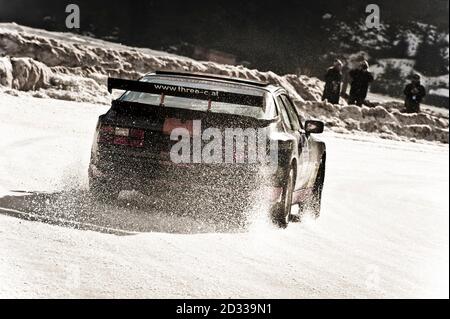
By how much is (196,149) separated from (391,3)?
19310 mm

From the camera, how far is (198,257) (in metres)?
4.99

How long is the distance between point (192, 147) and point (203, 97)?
1.23 feet

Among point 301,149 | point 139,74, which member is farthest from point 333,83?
point 301,149

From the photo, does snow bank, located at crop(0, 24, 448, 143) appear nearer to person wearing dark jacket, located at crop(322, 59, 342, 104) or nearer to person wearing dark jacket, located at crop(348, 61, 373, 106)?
person wearing dark jacket, located at crop(322, 59, 342, 104)

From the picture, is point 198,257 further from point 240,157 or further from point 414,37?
point 414,37

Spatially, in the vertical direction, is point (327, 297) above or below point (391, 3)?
below

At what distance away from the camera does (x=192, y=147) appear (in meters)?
5.64

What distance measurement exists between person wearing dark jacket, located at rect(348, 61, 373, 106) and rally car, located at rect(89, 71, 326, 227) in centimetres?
1200

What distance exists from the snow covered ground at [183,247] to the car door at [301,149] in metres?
0.41

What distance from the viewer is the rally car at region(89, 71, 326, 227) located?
5621 millimetres

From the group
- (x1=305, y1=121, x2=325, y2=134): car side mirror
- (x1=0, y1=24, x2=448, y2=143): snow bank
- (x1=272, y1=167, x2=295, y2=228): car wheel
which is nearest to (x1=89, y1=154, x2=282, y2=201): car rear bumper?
(x1=272, y1=167, x2=295, y2=228): car wheel

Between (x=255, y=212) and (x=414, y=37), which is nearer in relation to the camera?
(x=255, y=212)
